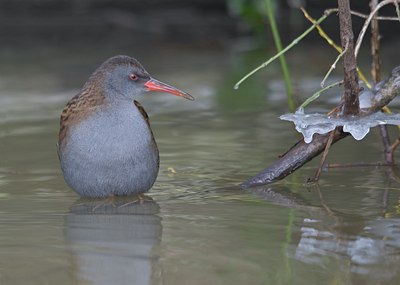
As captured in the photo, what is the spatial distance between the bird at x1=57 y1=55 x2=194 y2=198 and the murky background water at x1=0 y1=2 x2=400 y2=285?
12 cm

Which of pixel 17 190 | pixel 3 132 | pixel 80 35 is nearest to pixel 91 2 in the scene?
pixel 80 35

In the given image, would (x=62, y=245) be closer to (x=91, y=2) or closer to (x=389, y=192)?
(x=389, y=192)

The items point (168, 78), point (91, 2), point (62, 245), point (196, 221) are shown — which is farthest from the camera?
point (91, 2)

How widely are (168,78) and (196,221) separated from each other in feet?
16.6

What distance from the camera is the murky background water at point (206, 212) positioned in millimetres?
3900

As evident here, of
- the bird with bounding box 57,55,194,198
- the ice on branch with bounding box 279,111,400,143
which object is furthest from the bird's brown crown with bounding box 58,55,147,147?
the ice on branch with bounding box 279,111,400,143

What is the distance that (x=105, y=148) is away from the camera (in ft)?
17.2

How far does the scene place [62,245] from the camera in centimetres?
434

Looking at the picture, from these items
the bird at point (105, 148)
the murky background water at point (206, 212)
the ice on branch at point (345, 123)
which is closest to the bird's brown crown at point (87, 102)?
the bird at point (105, 148)

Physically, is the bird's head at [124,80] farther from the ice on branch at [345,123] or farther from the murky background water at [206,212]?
the ice on branch at [345,123]

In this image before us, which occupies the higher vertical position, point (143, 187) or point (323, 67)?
point (323, 67)

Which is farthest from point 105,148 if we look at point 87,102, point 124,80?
point 124,80

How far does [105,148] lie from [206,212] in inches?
27.2

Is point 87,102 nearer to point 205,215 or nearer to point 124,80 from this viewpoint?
point 124,80
